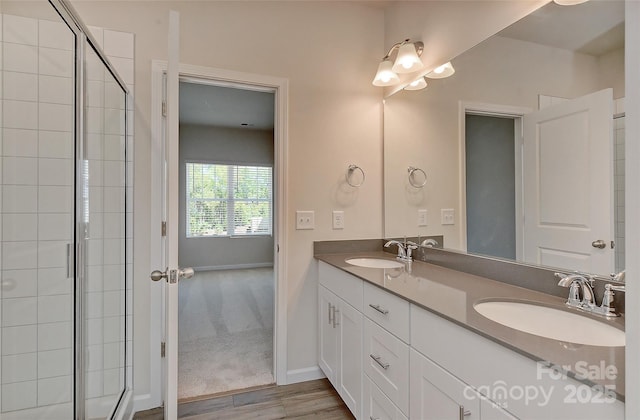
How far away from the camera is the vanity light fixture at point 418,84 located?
203 cm

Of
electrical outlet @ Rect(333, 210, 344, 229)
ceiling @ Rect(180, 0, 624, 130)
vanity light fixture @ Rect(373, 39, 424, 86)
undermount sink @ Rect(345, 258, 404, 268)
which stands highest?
vanity light fixture @ Rect(373, 39, 424, 86)

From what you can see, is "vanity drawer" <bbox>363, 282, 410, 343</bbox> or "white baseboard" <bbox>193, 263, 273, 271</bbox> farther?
"white baseboard" <bbox>193, 263, 273, 271</bbox>

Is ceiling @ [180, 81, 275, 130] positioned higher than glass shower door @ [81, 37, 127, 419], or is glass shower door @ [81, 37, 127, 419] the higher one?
ceiling @ [180, 81, 275, 130]

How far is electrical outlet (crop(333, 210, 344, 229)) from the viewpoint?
7.41ft

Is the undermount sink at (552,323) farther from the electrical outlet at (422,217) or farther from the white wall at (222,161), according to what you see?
the white wall at (222,161)

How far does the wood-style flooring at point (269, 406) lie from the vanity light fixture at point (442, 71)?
6.79 feet

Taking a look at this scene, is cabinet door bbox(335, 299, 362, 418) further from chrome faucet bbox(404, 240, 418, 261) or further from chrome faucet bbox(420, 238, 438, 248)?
chrome faucet bbox(420, 238, 438, 248)

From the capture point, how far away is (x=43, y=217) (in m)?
1.51

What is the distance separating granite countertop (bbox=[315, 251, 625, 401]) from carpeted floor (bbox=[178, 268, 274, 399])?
40.8 inches

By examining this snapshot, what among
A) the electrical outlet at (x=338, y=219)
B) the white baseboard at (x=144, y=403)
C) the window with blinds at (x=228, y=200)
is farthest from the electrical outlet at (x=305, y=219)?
the window with blinds at (x=228, y=200)

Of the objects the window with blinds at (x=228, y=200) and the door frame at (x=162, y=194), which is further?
the window with blinds at (x=228, y=200)

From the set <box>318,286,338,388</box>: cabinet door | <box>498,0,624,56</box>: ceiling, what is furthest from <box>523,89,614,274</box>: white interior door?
<box>318,286,338,388</box>: cabinet door

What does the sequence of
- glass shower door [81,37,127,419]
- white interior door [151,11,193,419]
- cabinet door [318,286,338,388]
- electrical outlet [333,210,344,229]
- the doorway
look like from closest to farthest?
white interior door [151,11,193,419] → glass shower door [81,37,127,419] → cabinet door [318,286,338,388] → electrical outlet [333,210,344,229] → the doorway

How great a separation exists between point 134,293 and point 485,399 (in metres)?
1.86
